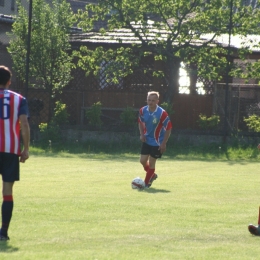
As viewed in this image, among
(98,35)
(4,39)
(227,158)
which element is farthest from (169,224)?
(4,39)

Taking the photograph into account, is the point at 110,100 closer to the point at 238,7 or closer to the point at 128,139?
the point at 128,139

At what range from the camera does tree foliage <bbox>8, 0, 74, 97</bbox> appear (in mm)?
22562

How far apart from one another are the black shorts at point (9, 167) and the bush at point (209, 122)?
1477 centimetres

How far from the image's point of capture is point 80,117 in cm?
2356

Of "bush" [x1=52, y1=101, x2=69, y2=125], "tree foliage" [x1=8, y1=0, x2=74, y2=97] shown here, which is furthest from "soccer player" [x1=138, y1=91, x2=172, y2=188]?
"tree foliage" [x1=8, y1=0, x2=74, y2=97]

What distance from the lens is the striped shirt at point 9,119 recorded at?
7379mm

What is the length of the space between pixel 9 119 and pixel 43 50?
50.4 ft

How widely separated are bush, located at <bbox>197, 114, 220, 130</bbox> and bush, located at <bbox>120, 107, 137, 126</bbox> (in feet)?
6.07

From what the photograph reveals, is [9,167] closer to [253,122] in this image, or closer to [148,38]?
[253,122]

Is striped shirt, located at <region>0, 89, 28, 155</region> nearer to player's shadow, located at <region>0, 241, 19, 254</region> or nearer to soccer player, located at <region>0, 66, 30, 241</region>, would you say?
soccer player, located at <region>0, 66, 30, 241</region>

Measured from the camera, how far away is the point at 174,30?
2288cm

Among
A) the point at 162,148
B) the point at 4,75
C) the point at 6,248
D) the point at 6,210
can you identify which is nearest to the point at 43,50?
the point at 162,148

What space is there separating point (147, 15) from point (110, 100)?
286 centimetres

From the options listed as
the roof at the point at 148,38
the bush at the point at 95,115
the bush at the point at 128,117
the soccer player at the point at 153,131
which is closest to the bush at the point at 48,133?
the bush at the point at 95,115
